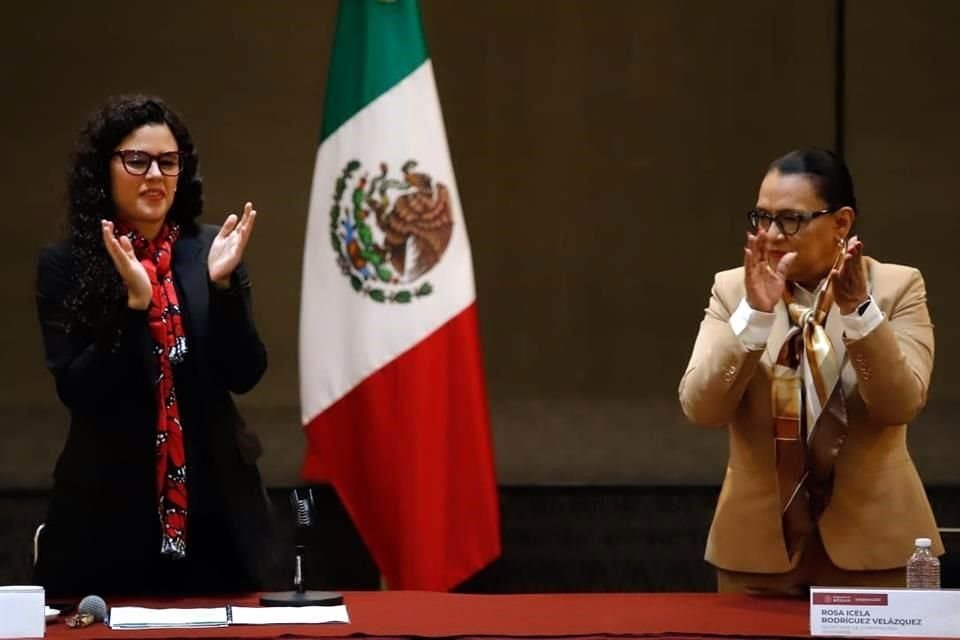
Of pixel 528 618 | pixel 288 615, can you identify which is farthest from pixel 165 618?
pixel 528 618

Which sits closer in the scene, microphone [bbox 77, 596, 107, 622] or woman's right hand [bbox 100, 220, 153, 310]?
microphone [bbox 77, 596, 107, 622]

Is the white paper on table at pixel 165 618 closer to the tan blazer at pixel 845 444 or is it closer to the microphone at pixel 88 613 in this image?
the microphone at pixel 88 613

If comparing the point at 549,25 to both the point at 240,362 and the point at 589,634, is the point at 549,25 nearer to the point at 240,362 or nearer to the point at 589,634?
the point at 240,362

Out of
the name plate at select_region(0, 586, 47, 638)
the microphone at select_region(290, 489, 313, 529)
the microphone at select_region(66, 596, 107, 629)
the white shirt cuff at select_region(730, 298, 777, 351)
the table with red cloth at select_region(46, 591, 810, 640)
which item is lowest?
the table with red cloth at select_region(46, 591, 810, 640)

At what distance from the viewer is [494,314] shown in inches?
234

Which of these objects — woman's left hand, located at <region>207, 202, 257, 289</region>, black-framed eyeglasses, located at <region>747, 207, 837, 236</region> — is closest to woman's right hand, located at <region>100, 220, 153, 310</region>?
woman's left hand, located at <region>207, 202, 257, 289</region>

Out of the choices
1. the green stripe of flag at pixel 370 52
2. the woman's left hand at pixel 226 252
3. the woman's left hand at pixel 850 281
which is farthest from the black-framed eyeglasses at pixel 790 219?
the green stripe of flag at pixel 370 52

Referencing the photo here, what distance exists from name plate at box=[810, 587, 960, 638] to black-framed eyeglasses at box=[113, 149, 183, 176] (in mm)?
1488

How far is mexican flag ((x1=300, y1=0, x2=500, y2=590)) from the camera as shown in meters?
4.98

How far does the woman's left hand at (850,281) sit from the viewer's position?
9.82 ft

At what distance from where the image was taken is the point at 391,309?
500 centimetres

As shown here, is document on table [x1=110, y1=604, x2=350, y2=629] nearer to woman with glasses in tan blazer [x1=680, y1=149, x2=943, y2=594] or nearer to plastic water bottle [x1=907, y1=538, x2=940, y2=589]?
woman with glasses in tan blazer [x1=680, y1=149, x2=943, y2=594]

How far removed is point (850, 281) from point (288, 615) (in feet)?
3.85

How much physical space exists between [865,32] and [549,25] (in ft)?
3.59
